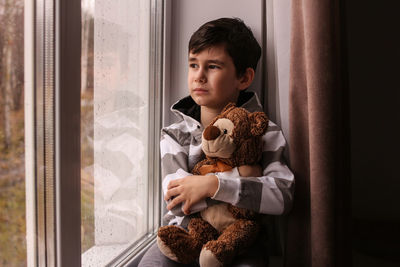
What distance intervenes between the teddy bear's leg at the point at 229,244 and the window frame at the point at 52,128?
1.08 feet

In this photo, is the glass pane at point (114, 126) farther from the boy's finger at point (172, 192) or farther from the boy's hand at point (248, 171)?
the boy's hand at point (248, 171)

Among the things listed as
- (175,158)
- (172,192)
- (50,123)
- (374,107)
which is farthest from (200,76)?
(374,107)

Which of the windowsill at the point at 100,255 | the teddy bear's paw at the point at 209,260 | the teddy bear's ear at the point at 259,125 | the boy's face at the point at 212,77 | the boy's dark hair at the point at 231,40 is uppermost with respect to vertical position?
the boy's dark hair at the point at 231,40

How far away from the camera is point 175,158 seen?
101cm

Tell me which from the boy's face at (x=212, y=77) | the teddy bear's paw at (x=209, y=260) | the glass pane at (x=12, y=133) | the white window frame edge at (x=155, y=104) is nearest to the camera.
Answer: the glass pane at (x=12, y=133)

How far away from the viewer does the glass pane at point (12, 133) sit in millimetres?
651

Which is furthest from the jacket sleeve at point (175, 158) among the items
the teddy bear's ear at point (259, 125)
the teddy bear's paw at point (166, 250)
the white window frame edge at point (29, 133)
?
the white window frame edge at point (29, 133)

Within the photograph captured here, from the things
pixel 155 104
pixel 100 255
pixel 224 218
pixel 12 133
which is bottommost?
pixel 100 255

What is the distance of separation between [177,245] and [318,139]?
480 mm

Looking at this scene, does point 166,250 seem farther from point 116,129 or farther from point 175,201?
point 116,129

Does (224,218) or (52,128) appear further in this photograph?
(224,218)

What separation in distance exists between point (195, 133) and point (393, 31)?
1.15m

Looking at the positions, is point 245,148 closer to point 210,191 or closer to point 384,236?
point 210,191

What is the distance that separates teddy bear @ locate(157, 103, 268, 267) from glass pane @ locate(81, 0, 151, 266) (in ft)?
0.81
